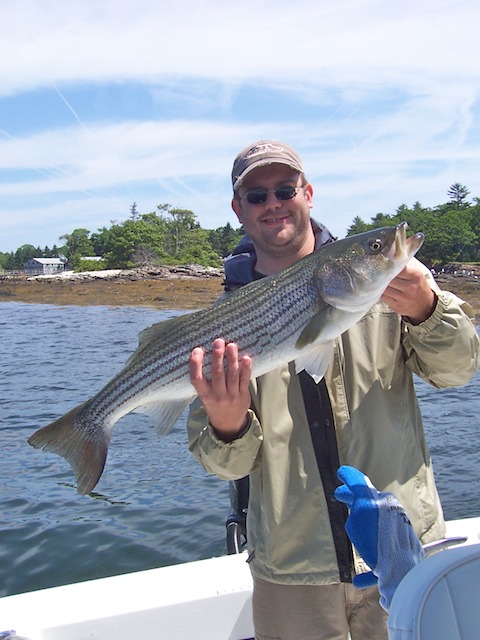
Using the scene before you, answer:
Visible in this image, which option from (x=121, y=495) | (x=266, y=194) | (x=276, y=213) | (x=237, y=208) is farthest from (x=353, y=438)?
(x=121, y=495)

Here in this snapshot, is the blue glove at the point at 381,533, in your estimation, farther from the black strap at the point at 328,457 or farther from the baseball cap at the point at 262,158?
the baseball cap at the point at 262,158

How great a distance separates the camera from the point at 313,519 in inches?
121

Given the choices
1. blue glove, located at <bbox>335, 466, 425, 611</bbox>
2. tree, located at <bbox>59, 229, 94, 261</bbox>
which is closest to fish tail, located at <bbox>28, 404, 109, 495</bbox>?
blue glove, located at <bbox>335, 466, 425, 611</bbox>

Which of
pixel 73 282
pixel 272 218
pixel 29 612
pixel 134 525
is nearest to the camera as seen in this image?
pixel 272 218

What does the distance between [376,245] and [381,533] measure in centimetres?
145

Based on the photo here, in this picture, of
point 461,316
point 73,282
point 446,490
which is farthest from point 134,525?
point 73,282

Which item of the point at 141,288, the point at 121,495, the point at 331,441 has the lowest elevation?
the point at 121,495

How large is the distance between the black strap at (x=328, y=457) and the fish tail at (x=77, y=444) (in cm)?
111

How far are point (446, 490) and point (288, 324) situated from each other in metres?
7.19

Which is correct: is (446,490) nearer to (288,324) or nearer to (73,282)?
(288,324)

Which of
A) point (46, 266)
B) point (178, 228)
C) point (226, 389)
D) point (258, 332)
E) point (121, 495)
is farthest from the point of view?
point (46, 266)

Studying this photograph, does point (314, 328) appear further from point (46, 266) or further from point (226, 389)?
point (46, 266)

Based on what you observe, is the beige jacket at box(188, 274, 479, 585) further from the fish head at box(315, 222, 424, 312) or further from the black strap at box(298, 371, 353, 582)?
the fish head at box(315, 222, 424, 312)

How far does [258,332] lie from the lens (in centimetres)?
320
